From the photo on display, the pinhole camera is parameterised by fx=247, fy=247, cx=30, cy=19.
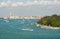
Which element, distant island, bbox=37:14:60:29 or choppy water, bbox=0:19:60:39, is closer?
choppy water, bbox=0:19:60:39

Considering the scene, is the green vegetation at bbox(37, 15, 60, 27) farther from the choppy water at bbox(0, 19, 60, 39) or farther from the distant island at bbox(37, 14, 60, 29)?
the choppy water at bbox(0, 19, 60, 39)

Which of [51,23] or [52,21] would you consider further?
[52,21]

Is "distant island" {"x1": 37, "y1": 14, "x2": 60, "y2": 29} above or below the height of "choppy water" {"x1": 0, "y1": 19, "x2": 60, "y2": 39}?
above

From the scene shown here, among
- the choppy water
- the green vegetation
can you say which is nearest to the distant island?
the green vegetation

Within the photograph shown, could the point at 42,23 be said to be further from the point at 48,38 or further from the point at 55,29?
the point at 48,38

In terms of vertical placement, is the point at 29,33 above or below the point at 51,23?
below

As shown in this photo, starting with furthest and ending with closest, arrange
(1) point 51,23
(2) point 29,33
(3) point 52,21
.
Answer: (3) point 52,21 < (1) point 51,23 < (2) point 29,33

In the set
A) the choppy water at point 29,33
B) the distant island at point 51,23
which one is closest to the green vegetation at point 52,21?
the distant island at point 51,23

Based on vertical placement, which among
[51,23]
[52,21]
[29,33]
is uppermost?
[52,21]

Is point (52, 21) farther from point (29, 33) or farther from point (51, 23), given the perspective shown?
point (29, 33)

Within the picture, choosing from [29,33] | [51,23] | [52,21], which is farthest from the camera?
[52,21]

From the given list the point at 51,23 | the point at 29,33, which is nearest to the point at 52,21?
the point at 51,23

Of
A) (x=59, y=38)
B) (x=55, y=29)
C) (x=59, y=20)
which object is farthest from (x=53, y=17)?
(x=59, y=38)
